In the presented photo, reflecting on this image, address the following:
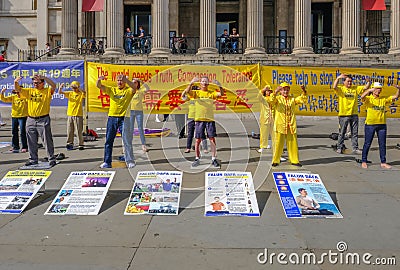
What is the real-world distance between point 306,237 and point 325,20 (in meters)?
31.0

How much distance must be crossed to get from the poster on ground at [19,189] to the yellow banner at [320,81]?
9.01 metres

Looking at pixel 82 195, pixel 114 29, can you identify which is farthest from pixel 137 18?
pixel 82 195

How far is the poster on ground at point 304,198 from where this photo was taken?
6477 millimetres

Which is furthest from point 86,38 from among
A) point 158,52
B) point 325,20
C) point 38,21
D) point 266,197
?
point 266,197

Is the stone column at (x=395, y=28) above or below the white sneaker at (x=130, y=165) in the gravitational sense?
above

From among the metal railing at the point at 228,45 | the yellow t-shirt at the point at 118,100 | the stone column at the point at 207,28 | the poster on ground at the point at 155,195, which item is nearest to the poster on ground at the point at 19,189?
the poster on ground at the point at 155,195

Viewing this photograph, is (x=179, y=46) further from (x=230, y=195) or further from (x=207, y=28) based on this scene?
(x=230, y=195)

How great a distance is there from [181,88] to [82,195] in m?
8.21

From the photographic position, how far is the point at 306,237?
18.6 feet

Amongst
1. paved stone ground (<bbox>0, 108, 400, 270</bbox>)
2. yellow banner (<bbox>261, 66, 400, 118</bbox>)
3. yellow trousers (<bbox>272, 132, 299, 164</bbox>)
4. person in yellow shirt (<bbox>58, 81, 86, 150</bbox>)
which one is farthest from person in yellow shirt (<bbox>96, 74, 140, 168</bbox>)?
yellow banner (<bbox>261, 66, 400, 118</bbox>)

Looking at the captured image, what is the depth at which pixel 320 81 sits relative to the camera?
1488cm

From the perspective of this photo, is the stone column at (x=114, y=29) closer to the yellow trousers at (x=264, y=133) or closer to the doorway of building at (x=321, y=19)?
the doorway of building at (x=321, y=19)

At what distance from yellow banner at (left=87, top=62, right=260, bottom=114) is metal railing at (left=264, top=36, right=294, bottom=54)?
1575 centimetres

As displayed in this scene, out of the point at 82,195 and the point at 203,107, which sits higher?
the point at 203,107
